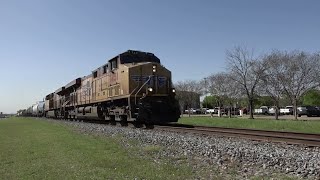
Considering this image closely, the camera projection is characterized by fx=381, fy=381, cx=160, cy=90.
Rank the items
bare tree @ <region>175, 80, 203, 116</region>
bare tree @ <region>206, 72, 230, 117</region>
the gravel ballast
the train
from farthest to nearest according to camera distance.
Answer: bare tree @ <region>175, 80, 203, 116</region> → bare tree @ <region>206, 72, 230, 117</region> → the train → the gravel ballast

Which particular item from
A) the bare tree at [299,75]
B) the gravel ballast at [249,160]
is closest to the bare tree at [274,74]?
the bare tree at [299,75]

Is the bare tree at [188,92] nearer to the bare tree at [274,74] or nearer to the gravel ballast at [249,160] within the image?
the bare tree at [274,74]

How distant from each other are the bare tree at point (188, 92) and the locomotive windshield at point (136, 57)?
220 ft

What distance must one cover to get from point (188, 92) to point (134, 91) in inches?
2929

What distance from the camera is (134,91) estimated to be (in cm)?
2255

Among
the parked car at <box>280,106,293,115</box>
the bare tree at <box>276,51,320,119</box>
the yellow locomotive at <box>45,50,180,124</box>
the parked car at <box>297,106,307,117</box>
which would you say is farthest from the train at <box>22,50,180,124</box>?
the parked car at <box>280,106,293,115</box>

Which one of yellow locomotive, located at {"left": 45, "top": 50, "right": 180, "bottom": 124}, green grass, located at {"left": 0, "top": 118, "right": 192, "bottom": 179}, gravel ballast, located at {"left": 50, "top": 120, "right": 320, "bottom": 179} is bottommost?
green grass, located at {"left": 0, "top": 118, "right": 192, "bottom": 179}

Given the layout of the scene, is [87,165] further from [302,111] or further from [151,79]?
[302,111]

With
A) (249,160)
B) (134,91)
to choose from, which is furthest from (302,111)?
(249,160)

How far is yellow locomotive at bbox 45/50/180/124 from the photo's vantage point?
865 inches

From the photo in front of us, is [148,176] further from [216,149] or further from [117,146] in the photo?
[117,146]

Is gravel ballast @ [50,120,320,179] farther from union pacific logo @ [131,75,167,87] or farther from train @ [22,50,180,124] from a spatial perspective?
union pacific logo @ [131,75,167,87]

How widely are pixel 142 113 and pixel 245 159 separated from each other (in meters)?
12.3

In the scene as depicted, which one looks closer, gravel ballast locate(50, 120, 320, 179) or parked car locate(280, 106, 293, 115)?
gravel ballast locate(50, 120, 320, 179)
